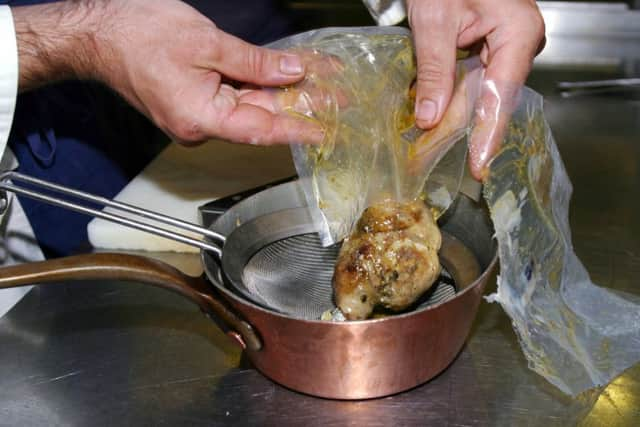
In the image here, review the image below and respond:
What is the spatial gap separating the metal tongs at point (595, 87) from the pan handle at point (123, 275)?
1370 mm

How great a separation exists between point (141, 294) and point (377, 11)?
0.67m

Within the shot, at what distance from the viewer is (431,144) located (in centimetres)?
91

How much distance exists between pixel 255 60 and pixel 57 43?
0.35 metres

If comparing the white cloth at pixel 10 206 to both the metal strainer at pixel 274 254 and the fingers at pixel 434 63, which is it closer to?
the metal strainer at pixel 274 254

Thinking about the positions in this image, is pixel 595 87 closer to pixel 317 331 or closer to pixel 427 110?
pixel 427 110

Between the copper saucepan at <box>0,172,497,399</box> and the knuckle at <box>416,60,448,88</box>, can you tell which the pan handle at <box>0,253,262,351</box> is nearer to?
the copper saucepan at <box>0,172,497,399</box>

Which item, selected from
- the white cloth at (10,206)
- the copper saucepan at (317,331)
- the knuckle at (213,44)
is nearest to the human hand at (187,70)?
the knuckle at (213,44)

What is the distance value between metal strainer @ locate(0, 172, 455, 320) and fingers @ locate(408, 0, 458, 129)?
0.23 m

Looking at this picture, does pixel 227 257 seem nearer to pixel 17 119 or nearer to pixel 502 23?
pixel 502 23

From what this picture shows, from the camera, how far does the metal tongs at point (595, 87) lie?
71.6 inches

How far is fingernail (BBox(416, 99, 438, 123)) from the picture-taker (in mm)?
877

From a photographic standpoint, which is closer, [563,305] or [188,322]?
[563,305]

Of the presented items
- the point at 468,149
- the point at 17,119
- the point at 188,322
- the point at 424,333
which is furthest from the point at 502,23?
the point at 17,119

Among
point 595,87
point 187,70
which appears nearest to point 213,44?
point 187,70
